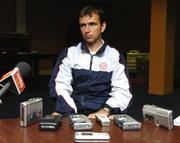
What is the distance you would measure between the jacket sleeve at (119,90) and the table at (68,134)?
1.46ft

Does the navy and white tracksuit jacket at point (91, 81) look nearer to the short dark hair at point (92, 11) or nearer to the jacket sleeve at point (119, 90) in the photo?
the jacket sleeve at point (119, 90)

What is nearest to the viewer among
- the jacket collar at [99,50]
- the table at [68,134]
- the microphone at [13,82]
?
the table at [68,134]

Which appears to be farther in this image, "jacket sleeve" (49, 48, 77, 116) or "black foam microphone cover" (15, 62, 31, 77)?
"jacket sleeve" (49, 48, 77, 116)

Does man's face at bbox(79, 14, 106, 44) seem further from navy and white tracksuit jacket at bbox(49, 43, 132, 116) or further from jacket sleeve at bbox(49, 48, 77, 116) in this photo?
jacket sleeve at bbox(49, 48, 77, 116)

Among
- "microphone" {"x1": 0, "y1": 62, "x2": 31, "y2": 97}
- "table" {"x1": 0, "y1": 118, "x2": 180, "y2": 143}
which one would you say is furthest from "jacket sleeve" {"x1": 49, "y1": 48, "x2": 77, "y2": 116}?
"microphone" {"x1": 0, "y1": 62, "x2": 31, "y2": 97}

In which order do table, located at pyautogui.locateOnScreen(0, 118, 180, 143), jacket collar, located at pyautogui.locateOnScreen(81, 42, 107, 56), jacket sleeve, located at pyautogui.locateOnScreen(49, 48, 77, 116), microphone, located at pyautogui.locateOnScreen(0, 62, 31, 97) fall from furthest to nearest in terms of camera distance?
jacket collar, located at pyautogui.locateOnScreen(81, 42, 107, 56) < jacket sleeve, located at pyautogui.locateOnScreen(49, 48, 77, 116) < microphone, located at pyautogui.locateOnScreen(0, 62, 31, 97) < table, located at pyautogui.locateOnScreen(0, 118, 180, 143)

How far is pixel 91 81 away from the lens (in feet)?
7.10

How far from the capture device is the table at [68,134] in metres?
1.40

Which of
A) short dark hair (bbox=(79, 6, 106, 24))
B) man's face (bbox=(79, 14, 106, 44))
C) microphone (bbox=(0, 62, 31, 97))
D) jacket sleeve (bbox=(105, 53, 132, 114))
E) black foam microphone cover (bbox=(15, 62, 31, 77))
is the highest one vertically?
short dark hair (bbox=(79, 6, 106, 24))

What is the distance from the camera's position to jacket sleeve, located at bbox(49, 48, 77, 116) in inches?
82.7

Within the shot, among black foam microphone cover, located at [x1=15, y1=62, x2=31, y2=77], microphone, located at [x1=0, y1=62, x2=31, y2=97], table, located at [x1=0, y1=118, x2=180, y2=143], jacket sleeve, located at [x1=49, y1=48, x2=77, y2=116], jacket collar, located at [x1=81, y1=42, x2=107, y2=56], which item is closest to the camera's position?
table, located at [x1=0, y1=118, x2=180, y2=143]

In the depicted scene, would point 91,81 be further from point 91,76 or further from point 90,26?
point 90,26

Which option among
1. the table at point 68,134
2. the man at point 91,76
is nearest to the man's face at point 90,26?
the man at point 91,76

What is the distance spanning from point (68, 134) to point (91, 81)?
2.37 feet
